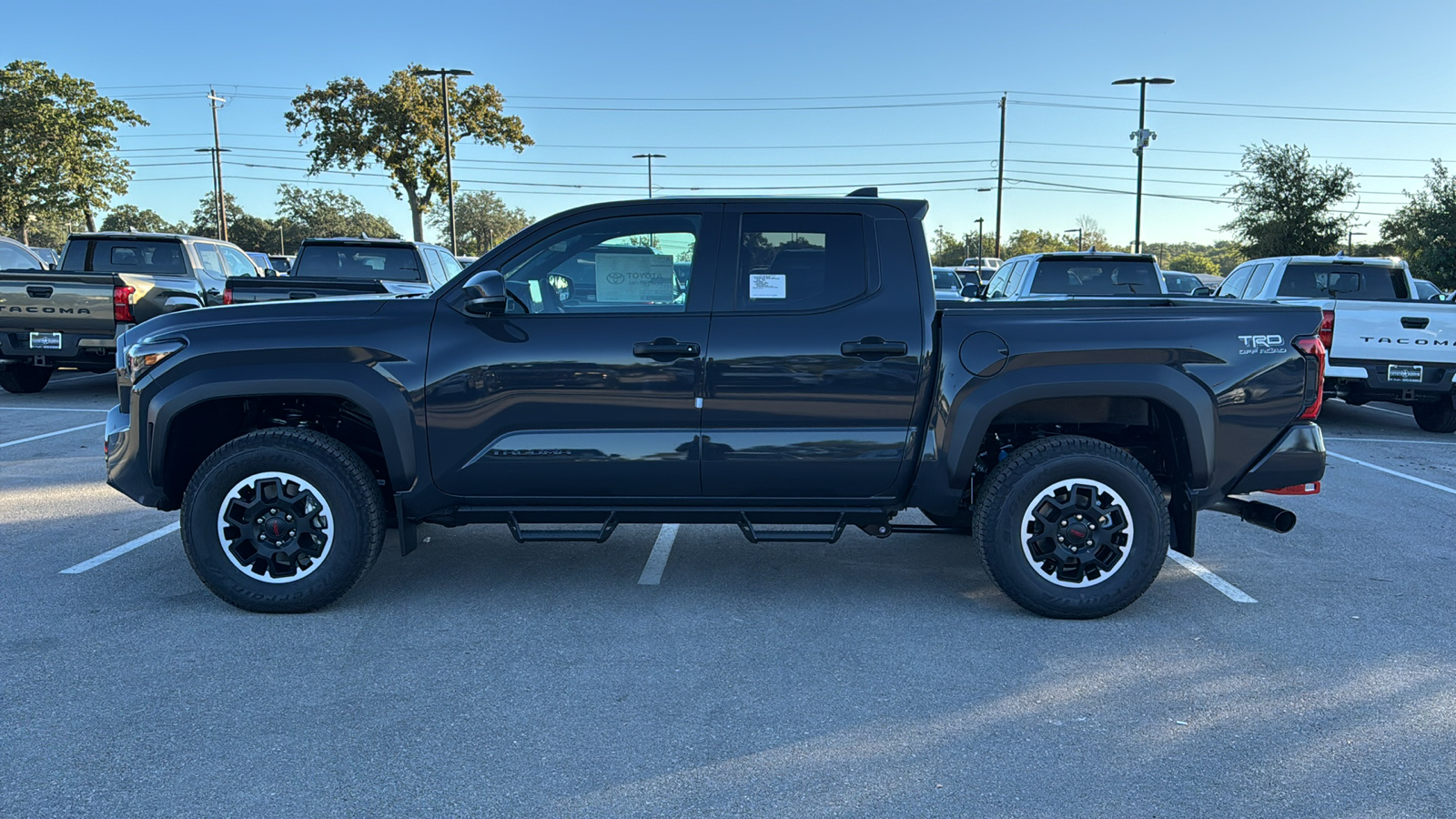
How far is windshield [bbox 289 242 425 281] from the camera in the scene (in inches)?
497

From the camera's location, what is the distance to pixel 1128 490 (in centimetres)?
454

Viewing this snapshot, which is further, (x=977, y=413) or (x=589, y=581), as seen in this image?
(x=589, y=581)

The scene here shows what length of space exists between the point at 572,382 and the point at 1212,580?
3.47 meters

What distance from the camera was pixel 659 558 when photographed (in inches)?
225

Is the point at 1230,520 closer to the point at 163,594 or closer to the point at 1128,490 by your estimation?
the point at 1128,490

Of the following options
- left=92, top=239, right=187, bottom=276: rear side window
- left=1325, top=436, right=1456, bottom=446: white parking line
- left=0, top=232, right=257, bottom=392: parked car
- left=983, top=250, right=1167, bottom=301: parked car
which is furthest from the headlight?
left=1325, top=436, right=1456, bottom=446: white parking line

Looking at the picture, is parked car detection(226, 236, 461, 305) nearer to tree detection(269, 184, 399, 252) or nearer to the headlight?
the headlight

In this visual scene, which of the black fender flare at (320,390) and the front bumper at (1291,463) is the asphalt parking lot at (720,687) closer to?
the front bumper at (1291,463)

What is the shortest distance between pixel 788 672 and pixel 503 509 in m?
1.56

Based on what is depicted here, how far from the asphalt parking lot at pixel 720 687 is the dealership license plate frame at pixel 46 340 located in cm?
651

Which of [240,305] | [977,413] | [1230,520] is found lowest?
[1230,520]

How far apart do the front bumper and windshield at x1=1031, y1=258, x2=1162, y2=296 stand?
7.21 meters

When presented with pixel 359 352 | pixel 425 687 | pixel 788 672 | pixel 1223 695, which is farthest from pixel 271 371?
pixel 1223 695

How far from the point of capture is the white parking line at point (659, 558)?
5.28 metres
